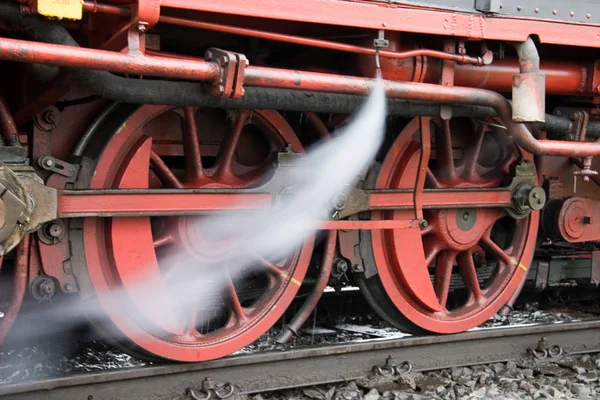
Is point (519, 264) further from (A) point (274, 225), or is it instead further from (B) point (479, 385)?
(A) point (274, 225)

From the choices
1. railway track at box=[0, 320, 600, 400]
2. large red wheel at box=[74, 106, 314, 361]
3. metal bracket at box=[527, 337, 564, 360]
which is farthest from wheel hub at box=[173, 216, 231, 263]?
metal bracket at box=[527, 337, 564, 360]

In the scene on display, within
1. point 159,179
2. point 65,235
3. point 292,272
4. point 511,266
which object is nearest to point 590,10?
point 511,266

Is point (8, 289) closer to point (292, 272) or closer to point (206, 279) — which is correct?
point (206, 279)

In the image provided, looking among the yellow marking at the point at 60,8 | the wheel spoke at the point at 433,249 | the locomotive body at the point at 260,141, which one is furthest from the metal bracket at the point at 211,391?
the yellow marking at the point at 60,8

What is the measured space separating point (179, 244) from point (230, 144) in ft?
1.99

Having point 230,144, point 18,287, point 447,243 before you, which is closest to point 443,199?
point 447,243

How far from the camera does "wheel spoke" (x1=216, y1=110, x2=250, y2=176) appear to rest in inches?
173

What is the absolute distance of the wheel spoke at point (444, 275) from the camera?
17.2 ft

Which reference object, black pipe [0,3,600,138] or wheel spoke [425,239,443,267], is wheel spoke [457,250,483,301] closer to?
wheel spoke [425,239,443,267]

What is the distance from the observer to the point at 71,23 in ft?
11.6

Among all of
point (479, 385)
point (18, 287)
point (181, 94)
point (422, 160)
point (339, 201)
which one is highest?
point (181, 94)

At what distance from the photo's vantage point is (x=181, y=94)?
365 cm

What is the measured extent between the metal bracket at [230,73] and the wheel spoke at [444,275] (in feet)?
7.76

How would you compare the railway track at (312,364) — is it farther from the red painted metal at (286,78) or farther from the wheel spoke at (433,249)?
the red painted metal at (286,78)
